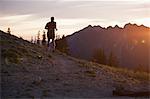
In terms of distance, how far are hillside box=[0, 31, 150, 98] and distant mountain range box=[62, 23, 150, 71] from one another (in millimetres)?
108108

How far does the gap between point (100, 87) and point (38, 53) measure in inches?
277

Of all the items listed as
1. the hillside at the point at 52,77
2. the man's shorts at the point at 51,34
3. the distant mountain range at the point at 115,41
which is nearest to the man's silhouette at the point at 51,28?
the man's shorts at the point at 51,34

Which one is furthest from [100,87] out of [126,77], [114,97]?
[126,77]

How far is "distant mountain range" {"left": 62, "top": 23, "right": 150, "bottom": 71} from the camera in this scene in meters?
139

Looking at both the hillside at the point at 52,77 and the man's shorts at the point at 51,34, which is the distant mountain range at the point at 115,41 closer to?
the man's shorts at the point at 51,34

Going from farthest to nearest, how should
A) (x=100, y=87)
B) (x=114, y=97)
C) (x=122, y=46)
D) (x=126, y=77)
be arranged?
(x=122, y=46) < (x=126, y=77) < (x=100, y=87) < (x=114, y=97)

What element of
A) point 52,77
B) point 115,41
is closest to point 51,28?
point 52,77

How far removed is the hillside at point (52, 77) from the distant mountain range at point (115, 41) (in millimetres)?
108108

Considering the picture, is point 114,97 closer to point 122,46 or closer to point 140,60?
point 140,60

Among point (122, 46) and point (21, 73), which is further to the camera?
point (122, 46)

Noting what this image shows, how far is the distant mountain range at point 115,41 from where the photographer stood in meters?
139

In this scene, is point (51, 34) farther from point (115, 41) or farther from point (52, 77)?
point (115, 41)

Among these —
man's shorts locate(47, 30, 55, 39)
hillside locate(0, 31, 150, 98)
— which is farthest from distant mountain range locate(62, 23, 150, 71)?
hillside locate(0, 31, 150, 98)

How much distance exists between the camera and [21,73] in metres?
22.0
